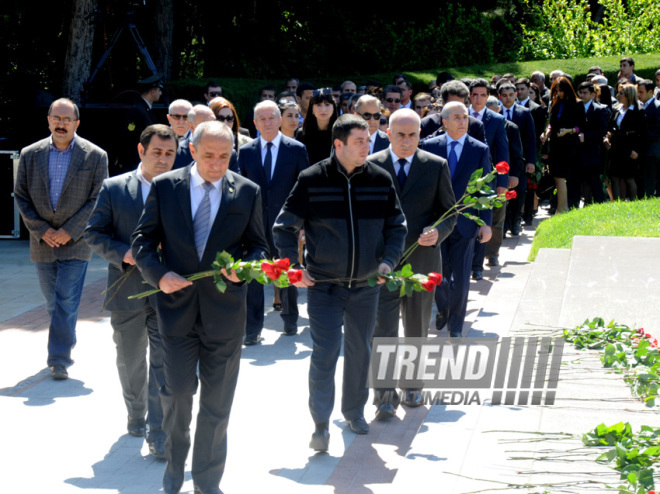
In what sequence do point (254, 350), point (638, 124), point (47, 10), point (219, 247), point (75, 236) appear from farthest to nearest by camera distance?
point (47, 10)
point (638, 124)
point (254, 350)
point (75, 236)
point (219, 247)

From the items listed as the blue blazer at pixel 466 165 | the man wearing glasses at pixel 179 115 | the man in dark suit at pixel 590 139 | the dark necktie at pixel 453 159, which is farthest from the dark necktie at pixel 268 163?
the man in dark suit at pixel 590 139

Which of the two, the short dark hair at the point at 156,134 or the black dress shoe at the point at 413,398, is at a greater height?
the short dark hair at the point at 156,134

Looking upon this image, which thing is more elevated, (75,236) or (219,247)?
(219,247)

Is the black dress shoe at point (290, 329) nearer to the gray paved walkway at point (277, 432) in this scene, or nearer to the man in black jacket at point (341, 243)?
the gray paved walkway at point (277, 432)

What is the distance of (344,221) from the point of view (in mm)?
6586

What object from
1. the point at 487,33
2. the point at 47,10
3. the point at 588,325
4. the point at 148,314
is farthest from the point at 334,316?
the point at 487,33

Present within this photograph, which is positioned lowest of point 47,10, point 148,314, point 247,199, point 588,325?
point 148,314

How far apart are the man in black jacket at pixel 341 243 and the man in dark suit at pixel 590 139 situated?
31.1 ft

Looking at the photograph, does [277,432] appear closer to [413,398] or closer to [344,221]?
[413,398]

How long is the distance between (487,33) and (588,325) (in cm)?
2726

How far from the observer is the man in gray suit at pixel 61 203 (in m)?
8.47

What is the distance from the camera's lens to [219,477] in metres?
5.71

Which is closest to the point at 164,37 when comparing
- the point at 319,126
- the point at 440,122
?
the point at 319,126

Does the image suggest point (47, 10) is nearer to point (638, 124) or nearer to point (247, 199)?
point (638, 124)
